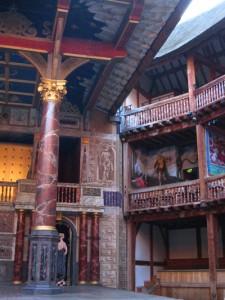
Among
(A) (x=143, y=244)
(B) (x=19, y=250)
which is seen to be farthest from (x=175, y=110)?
(B) (x=19, y=250)

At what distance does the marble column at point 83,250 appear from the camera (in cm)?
1667

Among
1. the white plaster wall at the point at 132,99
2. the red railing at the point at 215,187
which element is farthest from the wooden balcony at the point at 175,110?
the red railing at the point at 215,187

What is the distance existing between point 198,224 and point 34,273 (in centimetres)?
1177

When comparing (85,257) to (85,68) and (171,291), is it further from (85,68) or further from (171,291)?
(85,68)

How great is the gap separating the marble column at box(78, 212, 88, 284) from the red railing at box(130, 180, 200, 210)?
2391 mm

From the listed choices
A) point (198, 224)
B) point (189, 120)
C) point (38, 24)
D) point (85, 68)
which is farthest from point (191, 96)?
point (38, 24)

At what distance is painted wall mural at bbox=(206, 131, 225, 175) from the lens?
17062mm

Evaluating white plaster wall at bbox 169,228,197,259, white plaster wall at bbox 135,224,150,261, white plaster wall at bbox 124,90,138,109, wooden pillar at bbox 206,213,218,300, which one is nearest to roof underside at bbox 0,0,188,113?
white plaster wall at bbox 124,90,138,109

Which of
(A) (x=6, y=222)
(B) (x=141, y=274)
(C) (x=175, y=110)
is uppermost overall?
(C) (x=175, y=110)

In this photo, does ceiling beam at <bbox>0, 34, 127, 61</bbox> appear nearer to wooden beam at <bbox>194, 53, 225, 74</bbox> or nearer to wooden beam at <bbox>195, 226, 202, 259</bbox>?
wooden beam at <bbox>194, 53, 225, 74</bbox>

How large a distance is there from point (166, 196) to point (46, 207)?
813 cm

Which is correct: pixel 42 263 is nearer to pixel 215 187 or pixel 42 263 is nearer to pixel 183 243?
pixel 215 187

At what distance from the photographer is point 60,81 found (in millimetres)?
11656

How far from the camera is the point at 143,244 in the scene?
1970cm
